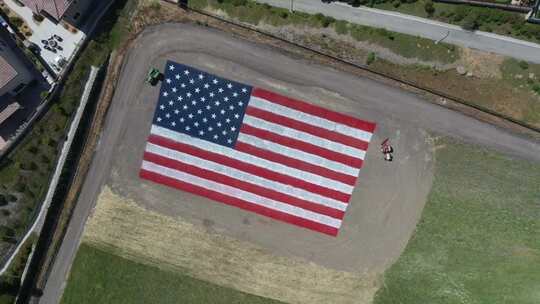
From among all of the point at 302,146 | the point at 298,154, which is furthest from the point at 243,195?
the point at 302,146

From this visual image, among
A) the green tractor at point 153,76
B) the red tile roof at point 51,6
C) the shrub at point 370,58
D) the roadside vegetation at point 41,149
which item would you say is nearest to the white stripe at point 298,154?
the green tractor at point 153,76

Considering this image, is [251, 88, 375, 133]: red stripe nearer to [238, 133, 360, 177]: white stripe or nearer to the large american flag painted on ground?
the large american flag painted on ground

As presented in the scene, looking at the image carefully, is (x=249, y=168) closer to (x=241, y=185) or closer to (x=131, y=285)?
(x=241, y=185)

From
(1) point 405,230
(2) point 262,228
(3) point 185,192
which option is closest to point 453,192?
(1) point 405,230

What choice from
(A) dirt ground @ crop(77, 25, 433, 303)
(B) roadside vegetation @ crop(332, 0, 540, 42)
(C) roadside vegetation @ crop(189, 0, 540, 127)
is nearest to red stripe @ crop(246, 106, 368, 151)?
(A) dirt ground @ crop(77, 25, 433, 303)

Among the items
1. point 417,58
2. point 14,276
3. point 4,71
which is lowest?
point 14,276
